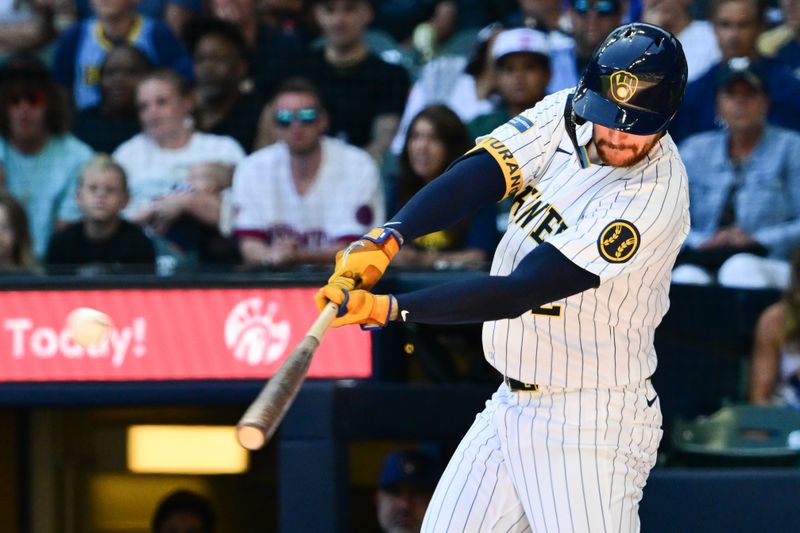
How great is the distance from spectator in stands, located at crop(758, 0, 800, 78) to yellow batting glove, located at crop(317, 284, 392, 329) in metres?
2.83

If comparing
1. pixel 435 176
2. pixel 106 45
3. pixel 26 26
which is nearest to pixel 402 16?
pixel 106 45

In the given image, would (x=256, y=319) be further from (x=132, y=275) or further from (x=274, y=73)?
(x=274, y=73)

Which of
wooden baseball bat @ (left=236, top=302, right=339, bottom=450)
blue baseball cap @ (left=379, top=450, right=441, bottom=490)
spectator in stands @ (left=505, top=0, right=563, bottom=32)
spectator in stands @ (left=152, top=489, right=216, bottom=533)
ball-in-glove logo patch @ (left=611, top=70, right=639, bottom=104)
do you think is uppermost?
spectator in stands @ (left=505, top=0, right=563, bottom=32)

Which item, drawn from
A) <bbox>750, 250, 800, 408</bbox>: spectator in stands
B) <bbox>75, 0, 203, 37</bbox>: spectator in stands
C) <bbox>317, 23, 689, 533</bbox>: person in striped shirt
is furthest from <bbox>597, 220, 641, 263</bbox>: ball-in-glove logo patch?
<bbox>75, 0, 203, 37</bbox>: spectator in stands

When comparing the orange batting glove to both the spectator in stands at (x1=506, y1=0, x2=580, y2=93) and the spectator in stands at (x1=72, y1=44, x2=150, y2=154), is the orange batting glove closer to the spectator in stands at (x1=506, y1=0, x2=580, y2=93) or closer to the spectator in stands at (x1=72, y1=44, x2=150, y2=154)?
the spectator in stands at (x1=506, y1=0, x2=580, y2=93)

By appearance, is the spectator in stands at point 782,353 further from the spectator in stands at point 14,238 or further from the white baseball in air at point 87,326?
the spectator in stands at point 14,238

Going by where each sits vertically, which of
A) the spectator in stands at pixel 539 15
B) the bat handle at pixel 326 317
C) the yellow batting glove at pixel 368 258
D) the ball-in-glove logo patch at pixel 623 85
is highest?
the spectator in stands at pixel 539 15

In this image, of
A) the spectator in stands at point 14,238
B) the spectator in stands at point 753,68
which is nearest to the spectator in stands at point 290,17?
the spectator in stands at point 14,238

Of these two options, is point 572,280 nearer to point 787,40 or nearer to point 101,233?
point 101,233

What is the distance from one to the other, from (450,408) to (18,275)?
137 cm

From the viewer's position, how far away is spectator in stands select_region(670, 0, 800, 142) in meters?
4.61

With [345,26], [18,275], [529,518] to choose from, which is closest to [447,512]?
[529,518]

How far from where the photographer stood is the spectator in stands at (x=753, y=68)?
461 cm

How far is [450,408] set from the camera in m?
3.71
